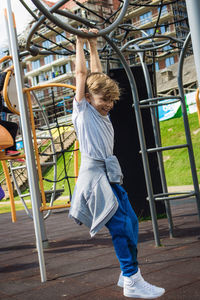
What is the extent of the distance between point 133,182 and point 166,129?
13087mm

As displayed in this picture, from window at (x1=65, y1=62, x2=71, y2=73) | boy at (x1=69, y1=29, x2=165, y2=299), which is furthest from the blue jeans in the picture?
window at (x1=65, y1=62, x2=71, y2=73)

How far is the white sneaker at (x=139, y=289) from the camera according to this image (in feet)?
6.80

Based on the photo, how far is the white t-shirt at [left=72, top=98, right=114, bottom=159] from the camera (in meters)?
2.27

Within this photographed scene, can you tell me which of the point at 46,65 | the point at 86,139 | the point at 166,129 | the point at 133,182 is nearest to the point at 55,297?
the point at 86,139

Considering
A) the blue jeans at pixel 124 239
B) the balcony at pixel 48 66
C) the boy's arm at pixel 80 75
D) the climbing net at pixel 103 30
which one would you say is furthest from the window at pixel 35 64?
the blue jeans at pixel 124 239

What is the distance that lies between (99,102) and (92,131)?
177 millimetres

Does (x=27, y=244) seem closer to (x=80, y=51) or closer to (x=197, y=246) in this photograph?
(x=197, y=246)

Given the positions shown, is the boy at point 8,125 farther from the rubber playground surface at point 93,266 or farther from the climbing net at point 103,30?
the rubber playground surface at point 93,266

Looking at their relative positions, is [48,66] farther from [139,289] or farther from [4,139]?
[139,289]

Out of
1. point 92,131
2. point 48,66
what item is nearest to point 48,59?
point 48,66

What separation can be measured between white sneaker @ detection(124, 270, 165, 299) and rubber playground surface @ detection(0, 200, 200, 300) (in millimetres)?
48

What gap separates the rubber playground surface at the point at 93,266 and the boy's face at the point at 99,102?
1061mm

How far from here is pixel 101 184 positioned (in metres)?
2.18

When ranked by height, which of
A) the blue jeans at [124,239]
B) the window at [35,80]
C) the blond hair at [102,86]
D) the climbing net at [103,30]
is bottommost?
the blue jeans at [124,239]
